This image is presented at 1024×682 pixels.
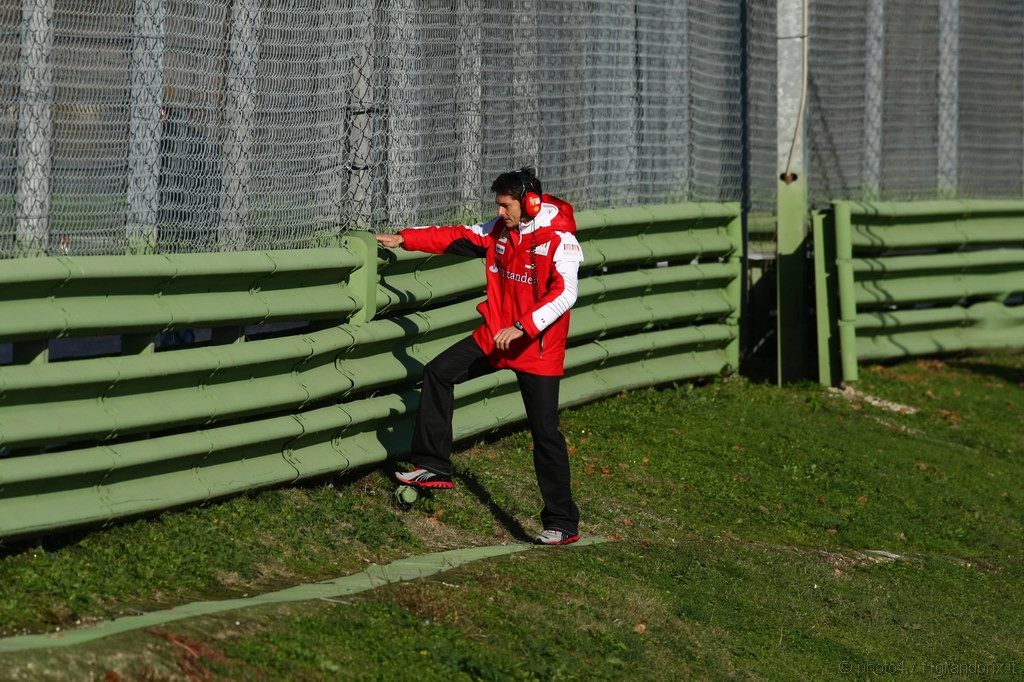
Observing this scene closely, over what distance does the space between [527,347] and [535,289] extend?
0.29m

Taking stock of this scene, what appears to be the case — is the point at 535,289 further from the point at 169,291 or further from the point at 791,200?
the point at 791,200

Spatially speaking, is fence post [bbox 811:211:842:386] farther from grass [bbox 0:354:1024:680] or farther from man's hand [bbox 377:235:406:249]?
man's hand [bbox 377:235:406:249]

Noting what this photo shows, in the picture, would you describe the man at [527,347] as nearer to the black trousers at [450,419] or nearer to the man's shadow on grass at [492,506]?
the black trousers at [450,419]

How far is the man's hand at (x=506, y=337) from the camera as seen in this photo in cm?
716

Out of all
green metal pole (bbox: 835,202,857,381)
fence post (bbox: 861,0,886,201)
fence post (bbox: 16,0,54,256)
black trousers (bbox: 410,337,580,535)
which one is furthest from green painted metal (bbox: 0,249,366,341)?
fence post (bbox: 861,0,886,201)

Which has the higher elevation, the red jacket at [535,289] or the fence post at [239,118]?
the fence post at [239,118]

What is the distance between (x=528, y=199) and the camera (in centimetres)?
728

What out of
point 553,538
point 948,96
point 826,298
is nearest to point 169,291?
point 553,538

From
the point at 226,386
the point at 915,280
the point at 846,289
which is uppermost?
the point at 226,386

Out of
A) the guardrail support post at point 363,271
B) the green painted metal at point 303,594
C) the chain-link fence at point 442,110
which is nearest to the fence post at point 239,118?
the chain-link fence at point 442,110

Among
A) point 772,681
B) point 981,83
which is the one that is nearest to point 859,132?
point 981,83

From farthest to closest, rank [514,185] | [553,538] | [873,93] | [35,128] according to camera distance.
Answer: [873,93] → [553,538] → [514,185] → [35,128]

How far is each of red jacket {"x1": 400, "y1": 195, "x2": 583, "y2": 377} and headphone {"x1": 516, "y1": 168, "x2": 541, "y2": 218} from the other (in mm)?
76

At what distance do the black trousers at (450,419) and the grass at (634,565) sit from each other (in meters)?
0.36
